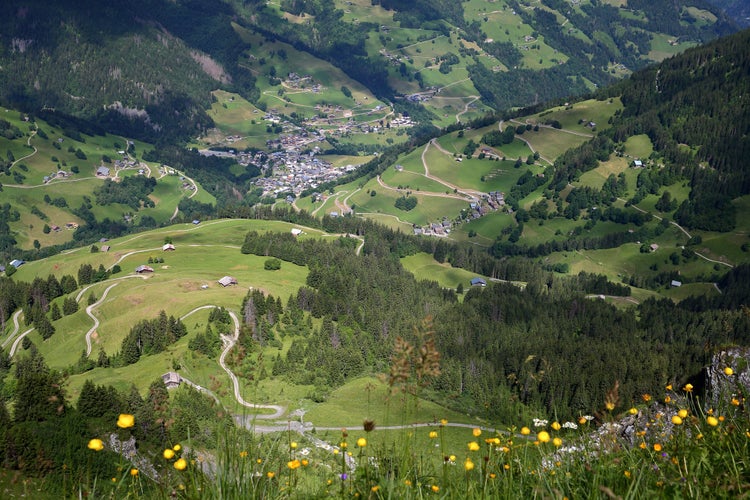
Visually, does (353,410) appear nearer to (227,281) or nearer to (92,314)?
(227,281)

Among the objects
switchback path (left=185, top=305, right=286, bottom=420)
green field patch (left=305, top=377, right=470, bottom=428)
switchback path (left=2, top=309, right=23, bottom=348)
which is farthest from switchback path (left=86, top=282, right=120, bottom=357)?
green field patch (left=305, top=377, right=470, bottom=428)

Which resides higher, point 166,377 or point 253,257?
point 166,377

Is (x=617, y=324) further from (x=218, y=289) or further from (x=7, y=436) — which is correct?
(x=7, y=436)

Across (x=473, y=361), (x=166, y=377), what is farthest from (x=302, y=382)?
(x=473, y=361)

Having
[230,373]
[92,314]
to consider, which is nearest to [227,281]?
[92,314]

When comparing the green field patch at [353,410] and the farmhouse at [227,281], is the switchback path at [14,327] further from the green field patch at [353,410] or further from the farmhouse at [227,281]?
the green field patch at [353,410]

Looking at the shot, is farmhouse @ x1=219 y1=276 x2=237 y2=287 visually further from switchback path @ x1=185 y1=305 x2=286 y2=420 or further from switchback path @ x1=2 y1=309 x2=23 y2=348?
switchback path @ x1=2 y1=309 x2=23 y2=348

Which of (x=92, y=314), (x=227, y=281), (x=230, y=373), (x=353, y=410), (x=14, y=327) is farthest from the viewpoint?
(x=227, y=281)

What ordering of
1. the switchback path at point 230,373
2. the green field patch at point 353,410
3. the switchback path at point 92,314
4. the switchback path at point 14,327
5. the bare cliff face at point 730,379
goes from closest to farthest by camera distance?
the bare cliff face at point 730,379 → the switchback path at point 230,373 → the green field patch at point 353,410 → the switchback path at point 92,314 → the switchback path at point 14,327

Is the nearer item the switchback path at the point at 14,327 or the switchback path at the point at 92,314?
the switchback path at the point at 92,314

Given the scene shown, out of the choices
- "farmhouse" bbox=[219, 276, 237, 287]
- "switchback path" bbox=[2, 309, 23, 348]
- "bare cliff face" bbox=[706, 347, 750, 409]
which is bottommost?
"switchback path" bbox=[2, 309, 23, 348]

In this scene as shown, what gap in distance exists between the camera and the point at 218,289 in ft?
497

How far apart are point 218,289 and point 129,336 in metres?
32.6

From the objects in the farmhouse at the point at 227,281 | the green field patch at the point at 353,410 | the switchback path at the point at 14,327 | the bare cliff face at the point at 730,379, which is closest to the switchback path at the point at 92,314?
the switchback path at the point at 14,327
